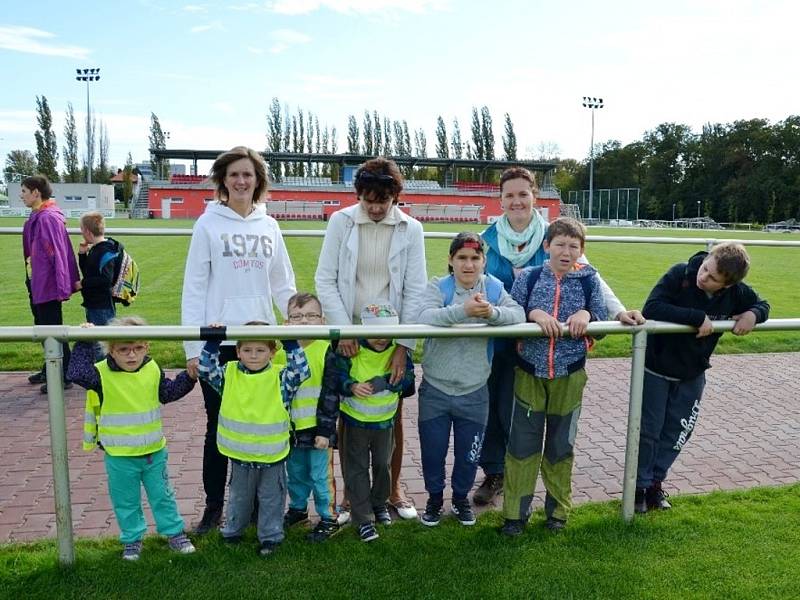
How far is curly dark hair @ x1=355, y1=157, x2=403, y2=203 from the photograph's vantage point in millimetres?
3191

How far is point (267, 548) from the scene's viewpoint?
3104 mm

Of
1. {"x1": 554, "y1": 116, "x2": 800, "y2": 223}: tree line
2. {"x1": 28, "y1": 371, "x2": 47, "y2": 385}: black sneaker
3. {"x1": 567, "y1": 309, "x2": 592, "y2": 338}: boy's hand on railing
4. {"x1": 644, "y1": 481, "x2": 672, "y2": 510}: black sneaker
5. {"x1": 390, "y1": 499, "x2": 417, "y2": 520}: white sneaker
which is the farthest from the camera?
{"x1": 554, "y1": 116, "x2": 800, "y2": 223}: tree line

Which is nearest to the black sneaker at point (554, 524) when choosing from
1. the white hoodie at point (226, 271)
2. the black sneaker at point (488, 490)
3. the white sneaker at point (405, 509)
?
the black sneaker at point (488, 490)

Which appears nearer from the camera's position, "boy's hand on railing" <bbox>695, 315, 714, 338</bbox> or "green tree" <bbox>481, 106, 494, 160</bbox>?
"boy's hand on railing" <bbox>695, 315, 714, 338</bbox>

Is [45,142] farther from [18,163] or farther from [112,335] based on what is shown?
[112,335]

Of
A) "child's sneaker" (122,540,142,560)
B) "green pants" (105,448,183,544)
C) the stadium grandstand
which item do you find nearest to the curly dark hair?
"green pants" (105,448,183,544)

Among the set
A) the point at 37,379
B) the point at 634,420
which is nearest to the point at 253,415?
the point at 634,420

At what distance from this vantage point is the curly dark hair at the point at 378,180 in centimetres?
319

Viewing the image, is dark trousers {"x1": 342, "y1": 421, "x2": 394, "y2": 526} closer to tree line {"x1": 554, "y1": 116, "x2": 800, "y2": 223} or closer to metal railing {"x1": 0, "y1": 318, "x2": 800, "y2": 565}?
metal railing {"x1": 0, "y1": 318, "x2": 800, "y2": 565}

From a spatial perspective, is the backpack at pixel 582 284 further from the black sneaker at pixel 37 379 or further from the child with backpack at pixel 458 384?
the black sneaker at pixel 37 379

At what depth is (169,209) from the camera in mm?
53688

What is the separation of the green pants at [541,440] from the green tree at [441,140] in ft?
290

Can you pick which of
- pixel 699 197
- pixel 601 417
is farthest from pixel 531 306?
pixel 699 197

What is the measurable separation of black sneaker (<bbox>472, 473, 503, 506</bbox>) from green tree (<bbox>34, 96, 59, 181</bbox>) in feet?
254
